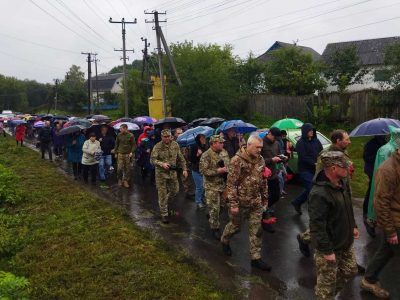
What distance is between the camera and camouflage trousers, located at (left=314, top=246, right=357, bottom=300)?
4.31 m

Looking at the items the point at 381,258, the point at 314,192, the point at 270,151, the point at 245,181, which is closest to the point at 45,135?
the point at 270,151

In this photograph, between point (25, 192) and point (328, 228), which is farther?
point (25, 192)

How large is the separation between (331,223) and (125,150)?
845 centimetres

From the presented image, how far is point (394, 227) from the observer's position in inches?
183

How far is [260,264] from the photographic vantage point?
6008 mm

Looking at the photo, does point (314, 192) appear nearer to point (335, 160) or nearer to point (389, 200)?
point (335, 160)

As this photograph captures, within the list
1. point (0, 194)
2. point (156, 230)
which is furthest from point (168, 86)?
point (156, 230)

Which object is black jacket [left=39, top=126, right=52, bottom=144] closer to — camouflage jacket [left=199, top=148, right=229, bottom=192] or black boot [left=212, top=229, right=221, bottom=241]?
camouflage jacket [left=199, top=148, right=229, bottom=192]

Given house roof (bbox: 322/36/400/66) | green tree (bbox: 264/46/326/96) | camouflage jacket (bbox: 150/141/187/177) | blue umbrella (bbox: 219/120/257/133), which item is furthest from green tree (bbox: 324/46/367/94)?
camouflage jacket (bbox: 150/141/187/177)

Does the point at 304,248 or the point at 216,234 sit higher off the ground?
the point at 304,248

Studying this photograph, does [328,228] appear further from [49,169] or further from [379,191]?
[49,169]

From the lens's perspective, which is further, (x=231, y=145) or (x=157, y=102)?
(x=157, y=102)

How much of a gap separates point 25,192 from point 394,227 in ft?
31.5

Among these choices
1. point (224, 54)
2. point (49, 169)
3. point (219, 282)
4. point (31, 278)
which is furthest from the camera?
point (224, 54)
